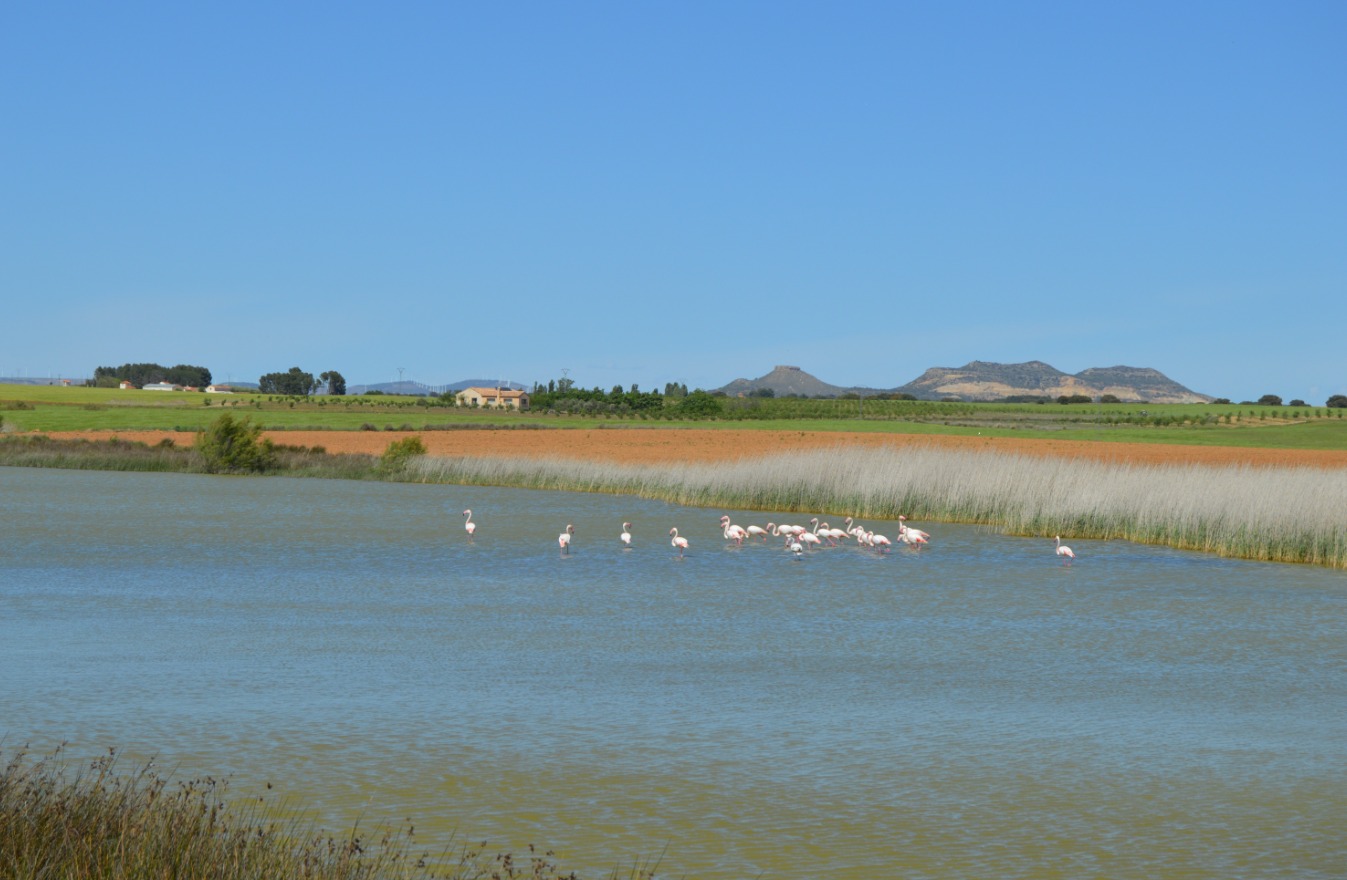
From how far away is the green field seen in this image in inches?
3447

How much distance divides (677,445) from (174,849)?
64.9 meters

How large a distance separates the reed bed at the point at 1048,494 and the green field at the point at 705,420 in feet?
158

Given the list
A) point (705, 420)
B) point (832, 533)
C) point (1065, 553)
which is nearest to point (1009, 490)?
point (832, 533)

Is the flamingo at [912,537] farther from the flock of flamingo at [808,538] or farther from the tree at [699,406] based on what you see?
the tree at [699,406]

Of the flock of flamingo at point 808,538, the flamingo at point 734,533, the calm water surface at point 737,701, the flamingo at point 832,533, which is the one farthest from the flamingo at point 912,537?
the flamingo at point 734,533

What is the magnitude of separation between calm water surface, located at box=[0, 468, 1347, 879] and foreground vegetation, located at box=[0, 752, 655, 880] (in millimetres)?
450

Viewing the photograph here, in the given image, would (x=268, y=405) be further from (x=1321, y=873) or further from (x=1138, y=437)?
(x=1321, y=873)

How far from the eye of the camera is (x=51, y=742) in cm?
902

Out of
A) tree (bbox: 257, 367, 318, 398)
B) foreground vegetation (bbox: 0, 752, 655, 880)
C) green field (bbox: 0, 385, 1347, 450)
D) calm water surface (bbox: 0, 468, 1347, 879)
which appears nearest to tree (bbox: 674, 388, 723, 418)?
green field (bbox: 0, 385, 1347, 450)

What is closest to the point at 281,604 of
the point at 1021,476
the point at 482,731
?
the point at 482,731

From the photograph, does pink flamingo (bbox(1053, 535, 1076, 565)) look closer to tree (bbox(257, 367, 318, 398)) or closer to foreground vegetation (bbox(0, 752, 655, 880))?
foreground vegetation (bbox(0, 752, 655, 880))

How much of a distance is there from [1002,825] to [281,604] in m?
10.5

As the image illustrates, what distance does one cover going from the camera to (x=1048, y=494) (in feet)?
93.5

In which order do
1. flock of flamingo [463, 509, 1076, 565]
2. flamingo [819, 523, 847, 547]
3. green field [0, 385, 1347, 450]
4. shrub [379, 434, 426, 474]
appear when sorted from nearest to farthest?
flock of flamingo [463, 509, 1076, 565] → flamingo [819, 523, 847, 547] → shrub [379, 434, 426, 474] → green field [0, 385, 1347, 450]
